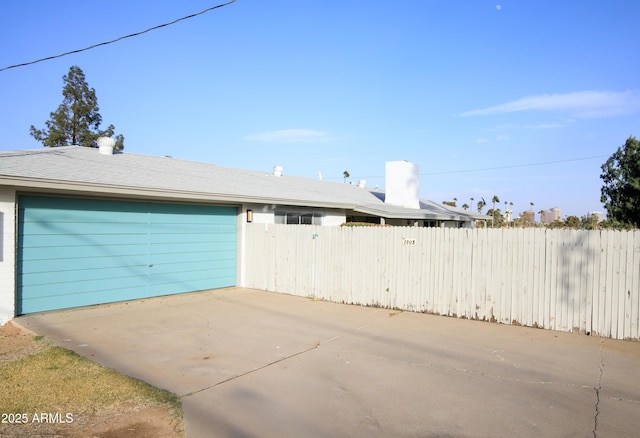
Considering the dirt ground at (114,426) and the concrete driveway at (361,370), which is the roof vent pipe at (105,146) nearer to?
the concrete driveway at (361,370)

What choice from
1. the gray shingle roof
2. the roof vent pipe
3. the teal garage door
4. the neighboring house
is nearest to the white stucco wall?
the neighboring house

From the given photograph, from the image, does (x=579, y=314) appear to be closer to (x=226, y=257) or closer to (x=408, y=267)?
(x=408, y=267)

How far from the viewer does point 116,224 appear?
10570 millimetres

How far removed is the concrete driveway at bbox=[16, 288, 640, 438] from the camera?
4609mm

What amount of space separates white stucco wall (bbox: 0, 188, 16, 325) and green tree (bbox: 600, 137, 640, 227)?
79.6 feet

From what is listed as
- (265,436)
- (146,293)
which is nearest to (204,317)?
(146,293)

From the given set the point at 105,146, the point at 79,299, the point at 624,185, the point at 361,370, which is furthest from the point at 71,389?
the point at 624,185

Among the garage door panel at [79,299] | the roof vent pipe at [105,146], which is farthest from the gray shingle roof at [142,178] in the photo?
the garage door panel at [79,299]

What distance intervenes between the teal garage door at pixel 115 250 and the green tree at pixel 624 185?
19.5m

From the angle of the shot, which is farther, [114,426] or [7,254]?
[7,254]

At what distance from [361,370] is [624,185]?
70.9 feet

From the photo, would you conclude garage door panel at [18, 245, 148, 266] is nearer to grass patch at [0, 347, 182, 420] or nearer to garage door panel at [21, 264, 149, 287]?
garage door panel at [21, 264, 149, 287]

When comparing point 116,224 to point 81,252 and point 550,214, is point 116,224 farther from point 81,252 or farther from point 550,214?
point 550,214

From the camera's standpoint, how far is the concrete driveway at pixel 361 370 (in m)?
4.61
